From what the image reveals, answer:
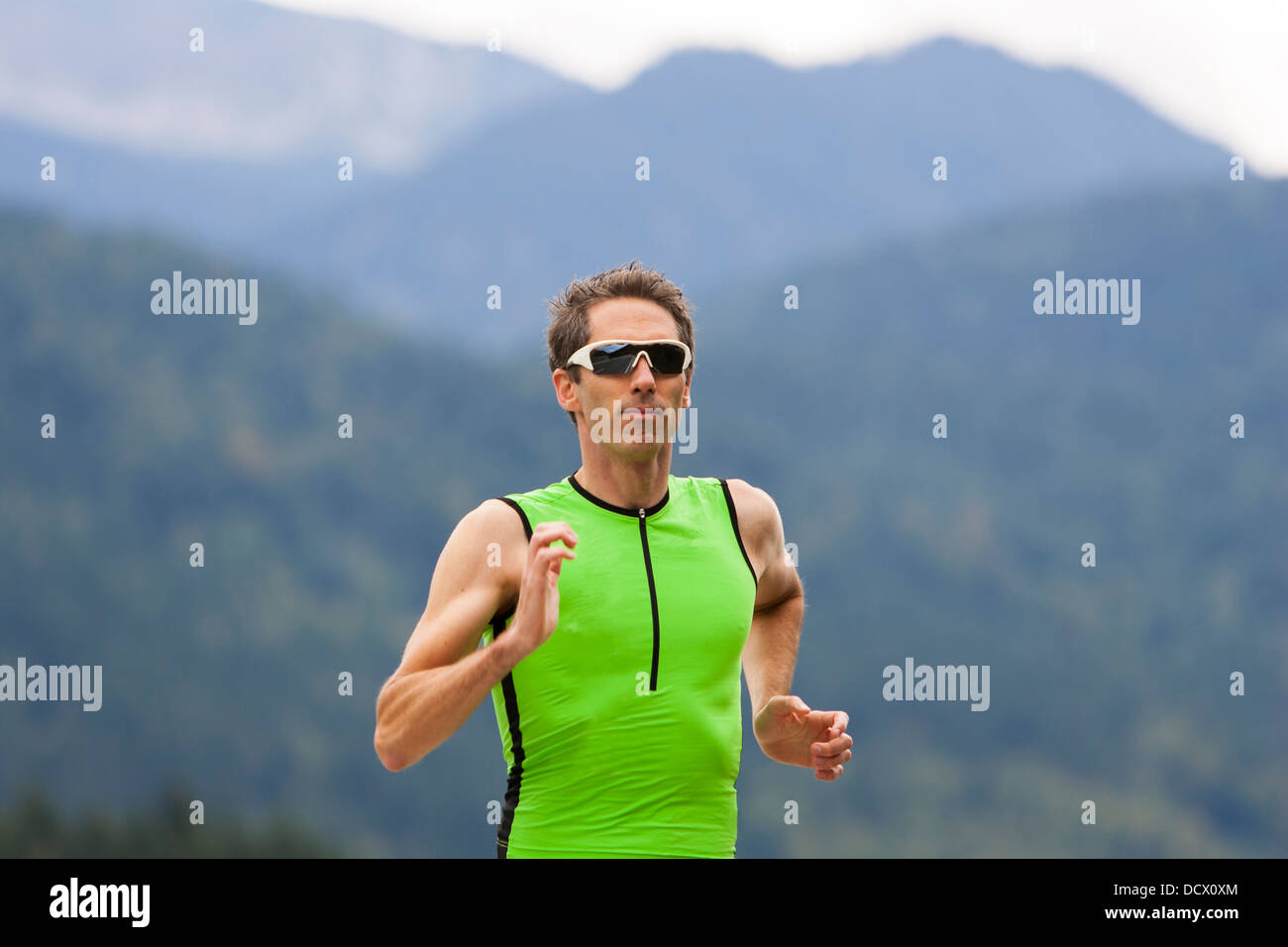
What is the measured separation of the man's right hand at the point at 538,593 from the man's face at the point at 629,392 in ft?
2.19

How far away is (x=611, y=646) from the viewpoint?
3.92 metres

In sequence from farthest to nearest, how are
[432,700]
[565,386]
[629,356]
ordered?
[565,386] → [629,356] → [432,700]

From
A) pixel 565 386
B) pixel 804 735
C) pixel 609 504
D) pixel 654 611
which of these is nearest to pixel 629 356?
pixel 565 386

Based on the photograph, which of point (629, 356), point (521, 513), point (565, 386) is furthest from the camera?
point (565, 386)

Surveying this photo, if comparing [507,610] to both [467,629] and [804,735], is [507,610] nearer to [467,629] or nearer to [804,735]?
[467,629]

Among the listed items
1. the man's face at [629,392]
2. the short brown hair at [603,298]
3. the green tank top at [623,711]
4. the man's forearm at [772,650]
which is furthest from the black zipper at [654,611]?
the man's forearm at [772,650]

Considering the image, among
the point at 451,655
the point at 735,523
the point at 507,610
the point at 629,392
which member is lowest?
the point at 451,655

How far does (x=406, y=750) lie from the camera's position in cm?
371

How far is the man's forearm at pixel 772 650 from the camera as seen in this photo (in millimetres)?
4625

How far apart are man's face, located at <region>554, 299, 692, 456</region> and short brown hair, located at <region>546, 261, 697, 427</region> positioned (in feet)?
0.17

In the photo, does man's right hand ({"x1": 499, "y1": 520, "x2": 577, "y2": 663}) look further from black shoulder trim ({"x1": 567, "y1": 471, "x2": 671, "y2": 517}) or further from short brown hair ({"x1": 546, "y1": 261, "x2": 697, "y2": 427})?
short brown hair ({"x1": 546, "y1": 261, "x2": 697, "y2": 427})

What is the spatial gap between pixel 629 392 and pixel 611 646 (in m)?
0.73

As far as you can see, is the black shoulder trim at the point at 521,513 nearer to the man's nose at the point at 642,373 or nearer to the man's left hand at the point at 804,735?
the man's nose at the point at 642,373
